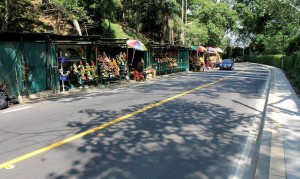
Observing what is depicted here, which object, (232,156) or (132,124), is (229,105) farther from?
(232,156)

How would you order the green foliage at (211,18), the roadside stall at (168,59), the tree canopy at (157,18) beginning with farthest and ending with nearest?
the green foliage at (211,18) < the roadside stall at (168,59) < the tree canopy at (157,18)

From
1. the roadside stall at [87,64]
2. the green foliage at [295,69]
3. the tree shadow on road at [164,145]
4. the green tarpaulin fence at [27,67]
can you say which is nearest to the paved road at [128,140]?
the tree shadow on road at [164,145]

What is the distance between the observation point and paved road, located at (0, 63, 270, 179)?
4.98m

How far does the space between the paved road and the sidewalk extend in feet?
0.89

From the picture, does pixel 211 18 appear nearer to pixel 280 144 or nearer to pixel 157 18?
pixel 157 18

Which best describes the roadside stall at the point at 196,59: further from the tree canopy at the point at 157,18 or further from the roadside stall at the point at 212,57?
the roadside stall at the point at 212,57

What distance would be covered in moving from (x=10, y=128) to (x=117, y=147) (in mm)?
3003

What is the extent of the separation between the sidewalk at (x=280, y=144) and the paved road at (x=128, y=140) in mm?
271

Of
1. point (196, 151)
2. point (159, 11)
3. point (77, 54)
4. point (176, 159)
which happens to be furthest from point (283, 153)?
point (159, 11)

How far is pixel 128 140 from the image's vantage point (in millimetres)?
6469

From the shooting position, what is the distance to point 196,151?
19.7 feet

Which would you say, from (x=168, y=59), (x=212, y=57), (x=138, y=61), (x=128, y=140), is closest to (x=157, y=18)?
(x=168, y=59)

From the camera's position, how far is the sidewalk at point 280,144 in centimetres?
504

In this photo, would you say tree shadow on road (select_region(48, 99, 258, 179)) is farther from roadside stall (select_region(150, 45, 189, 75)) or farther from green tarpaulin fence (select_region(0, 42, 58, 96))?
roadside stall (select_region(150, 45, 189, 75))
